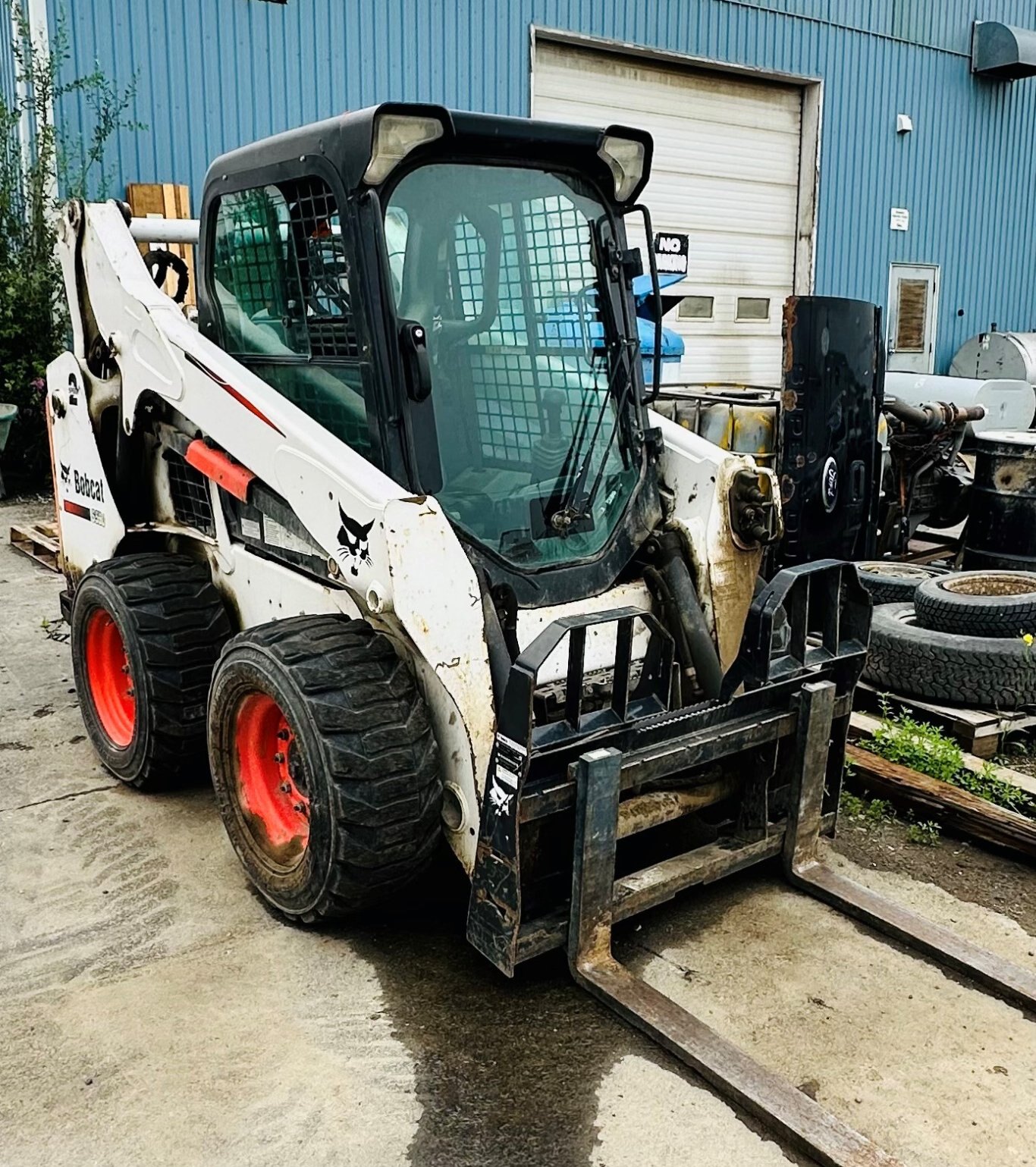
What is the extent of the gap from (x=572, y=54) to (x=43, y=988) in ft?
36.1

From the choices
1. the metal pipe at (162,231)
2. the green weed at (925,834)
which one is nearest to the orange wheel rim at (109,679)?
the metal pipe at (162,231)

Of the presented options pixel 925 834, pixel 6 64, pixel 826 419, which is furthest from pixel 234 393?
pixel 6 64

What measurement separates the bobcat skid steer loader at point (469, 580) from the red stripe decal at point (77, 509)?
59 centimetres

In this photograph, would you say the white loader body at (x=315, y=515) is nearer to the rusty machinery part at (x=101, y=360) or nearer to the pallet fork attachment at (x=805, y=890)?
the rusty machinery part at (x=101, y=360)

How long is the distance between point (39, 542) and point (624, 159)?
5653mm

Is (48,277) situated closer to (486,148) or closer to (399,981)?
(486,148)

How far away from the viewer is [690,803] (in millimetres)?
3580

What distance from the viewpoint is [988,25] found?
15.3 metres

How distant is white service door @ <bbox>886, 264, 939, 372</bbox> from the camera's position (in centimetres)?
1551

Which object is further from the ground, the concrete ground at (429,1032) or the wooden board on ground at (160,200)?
the wooden board on ground at (160,200)

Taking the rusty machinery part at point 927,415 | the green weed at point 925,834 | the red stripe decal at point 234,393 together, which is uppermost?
the red stripe decal at point 234,393

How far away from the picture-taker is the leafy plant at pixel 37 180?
9289 millimetres

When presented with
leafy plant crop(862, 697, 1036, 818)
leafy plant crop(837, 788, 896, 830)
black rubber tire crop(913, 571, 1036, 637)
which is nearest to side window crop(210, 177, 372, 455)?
leafy plant crop(837, 788, 896, 830)

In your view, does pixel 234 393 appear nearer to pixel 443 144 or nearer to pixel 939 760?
pixel 443 144
